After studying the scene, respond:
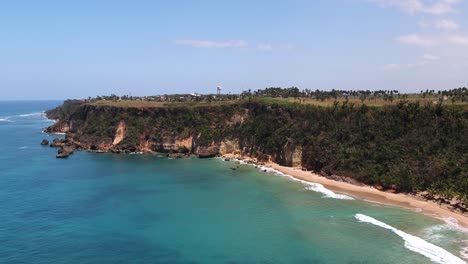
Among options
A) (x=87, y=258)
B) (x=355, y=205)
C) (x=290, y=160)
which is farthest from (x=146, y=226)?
(x=290, y=160)

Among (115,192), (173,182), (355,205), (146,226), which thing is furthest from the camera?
(173,182)

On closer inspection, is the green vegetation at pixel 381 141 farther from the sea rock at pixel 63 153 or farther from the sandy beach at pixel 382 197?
the sea rock at pixel 63 153

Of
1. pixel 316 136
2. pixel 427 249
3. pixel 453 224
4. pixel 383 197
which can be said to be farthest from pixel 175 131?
pixel 427 249

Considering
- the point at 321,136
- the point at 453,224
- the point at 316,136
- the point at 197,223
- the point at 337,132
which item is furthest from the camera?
the point at 316,136

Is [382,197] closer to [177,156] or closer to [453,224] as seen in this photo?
[453,224]

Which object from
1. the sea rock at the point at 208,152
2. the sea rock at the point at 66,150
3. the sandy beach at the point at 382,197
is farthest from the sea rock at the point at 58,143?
the sandy beach at the point at 382,197

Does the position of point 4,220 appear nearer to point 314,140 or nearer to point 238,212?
point 238,212

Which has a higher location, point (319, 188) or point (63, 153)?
point (63, 153)
